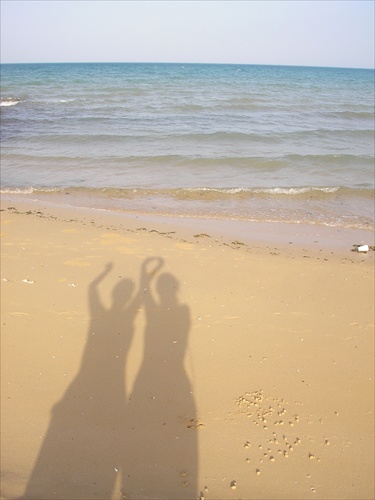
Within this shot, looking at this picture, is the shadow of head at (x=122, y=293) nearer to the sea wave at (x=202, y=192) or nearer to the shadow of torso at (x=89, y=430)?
the shadow of torso at (x=89, y=430)

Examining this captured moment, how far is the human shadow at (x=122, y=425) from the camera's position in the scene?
105 inches

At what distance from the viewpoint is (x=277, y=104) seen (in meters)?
23.8

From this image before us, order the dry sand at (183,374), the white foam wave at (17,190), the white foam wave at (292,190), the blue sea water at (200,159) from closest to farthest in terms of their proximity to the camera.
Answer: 1. the dry sand at (183,374)
2. the blue sea water at (200,159)
3. the white foam wave at (17,190)
4. the white foam wave at (292,190)

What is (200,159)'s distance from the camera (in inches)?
491

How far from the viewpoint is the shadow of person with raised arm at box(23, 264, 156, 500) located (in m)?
2.64

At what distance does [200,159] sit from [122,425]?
10.3 meters

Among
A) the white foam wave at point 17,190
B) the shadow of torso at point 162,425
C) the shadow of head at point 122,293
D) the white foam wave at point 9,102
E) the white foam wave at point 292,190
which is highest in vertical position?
the white foam wave at point 9,102

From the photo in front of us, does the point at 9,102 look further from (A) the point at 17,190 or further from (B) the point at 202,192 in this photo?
(B) the point at 202,192

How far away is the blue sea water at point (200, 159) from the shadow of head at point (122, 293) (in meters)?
3.76

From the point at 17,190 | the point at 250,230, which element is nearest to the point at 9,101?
the point at 17,190

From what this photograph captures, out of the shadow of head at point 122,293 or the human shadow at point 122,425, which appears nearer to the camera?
the human shadow at point 122,425

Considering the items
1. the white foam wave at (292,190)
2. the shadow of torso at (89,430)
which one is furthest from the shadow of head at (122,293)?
the white foam wave at (292,190)

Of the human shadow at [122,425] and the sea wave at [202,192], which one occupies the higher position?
the sea wave at [202,192]

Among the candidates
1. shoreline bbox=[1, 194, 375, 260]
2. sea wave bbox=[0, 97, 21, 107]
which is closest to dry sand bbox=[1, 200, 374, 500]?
shoreline bbox=[1, 194, 375, 260]
